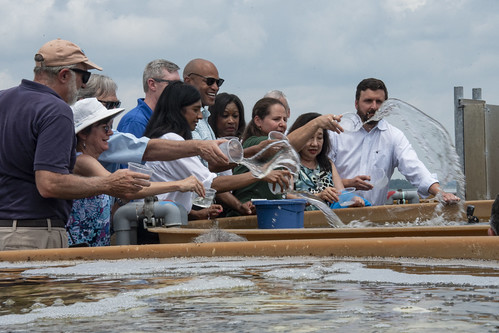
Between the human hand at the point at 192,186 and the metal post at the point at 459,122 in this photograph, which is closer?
the human hand at the point at 192,186

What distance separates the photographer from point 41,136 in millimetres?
4387

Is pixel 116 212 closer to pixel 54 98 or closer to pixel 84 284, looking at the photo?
pixel 54 98

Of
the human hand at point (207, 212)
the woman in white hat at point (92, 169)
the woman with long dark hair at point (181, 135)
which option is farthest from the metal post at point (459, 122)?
the woman in white hat at point (92, 169)

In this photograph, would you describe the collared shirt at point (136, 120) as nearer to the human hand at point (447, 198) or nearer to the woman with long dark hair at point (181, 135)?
the woman with long dark hair at point (181, 135)

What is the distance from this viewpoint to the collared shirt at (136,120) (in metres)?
6.97

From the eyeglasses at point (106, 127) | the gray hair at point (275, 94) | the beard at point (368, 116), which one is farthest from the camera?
the gray hair at point (275, 94)

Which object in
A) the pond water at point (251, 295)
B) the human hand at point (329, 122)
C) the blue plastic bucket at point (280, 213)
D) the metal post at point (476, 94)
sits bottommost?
the pond water at point (251, 295)

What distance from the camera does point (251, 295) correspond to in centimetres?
325

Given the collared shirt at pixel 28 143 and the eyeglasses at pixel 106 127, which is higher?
the eyeglasses at pixel 106 127

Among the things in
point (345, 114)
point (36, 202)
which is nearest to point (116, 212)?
point (36, 202)

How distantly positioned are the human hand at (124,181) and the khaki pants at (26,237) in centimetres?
41

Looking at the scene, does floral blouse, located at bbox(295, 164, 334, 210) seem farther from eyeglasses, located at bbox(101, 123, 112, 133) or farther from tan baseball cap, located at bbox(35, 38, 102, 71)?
tan baseball cap, located at bbox(35, 38, 102, 71)

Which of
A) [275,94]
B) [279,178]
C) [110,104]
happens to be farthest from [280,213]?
[275,94]

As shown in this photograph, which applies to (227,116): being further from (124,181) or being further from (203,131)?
(124,181)
